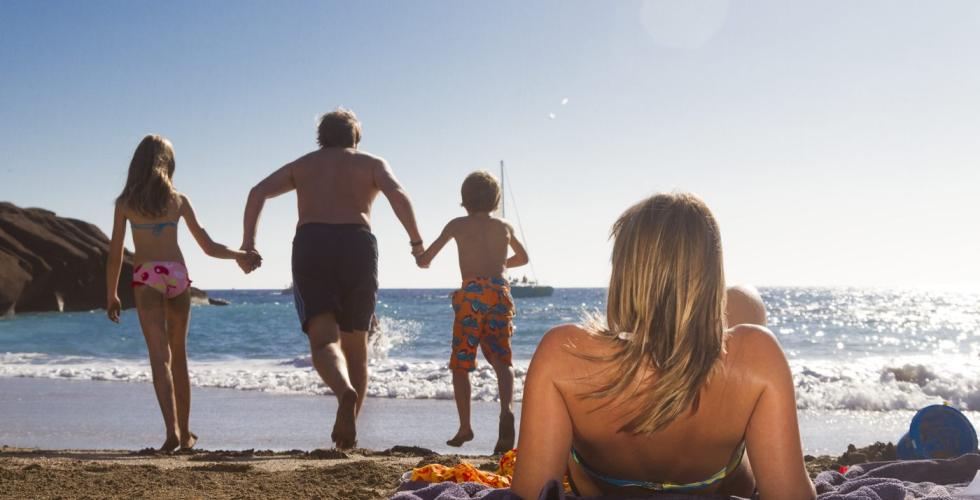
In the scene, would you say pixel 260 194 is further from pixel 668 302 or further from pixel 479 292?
pixel 668 302

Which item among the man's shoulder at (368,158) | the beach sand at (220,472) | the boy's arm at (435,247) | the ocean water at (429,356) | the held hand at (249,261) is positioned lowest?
the ocean water at (429,356)

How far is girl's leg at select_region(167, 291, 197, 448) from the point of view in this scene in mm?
4801

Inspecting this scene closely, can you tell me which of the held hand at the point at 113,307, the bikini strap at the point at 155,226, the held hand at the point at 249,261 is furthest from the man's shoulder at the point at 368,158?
the held hand at the point at 113,307

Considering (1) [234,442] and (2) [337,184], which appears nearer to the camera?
(2) [337,184]

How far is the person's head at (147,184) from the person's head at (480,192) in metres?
1.82

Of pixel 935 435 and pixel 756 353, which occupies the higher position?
pixel 756 353

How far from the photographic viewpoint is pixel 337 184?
4.67 metres

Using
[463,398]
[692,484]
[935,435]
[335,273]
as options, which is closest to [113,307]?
[335,273]

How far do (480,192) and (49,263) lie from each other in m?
33.2

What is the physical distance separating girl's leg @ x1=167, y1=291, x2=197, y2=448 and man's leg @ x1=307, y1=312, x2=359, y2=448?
0.84 metres

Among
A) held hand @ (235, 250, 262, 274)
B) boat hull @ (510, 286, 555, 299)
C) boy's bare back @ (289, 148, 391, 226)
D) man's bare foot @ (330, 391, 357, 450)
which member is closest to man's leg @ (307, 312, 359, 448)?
man's bare foot @ (330, 391, 357, 450)

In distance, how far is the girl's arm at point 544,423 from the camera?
1.87 meters

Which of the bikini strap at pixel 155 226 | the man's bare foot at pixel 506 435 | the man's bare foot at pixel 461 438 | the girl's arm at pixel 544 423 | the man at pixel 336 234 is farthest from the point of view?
the man's bare foot at pixel 461 438

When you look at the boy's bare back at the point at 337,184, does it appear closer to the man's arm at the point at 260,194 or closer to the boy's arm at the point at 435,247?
the man's arm at the point at 260,194
